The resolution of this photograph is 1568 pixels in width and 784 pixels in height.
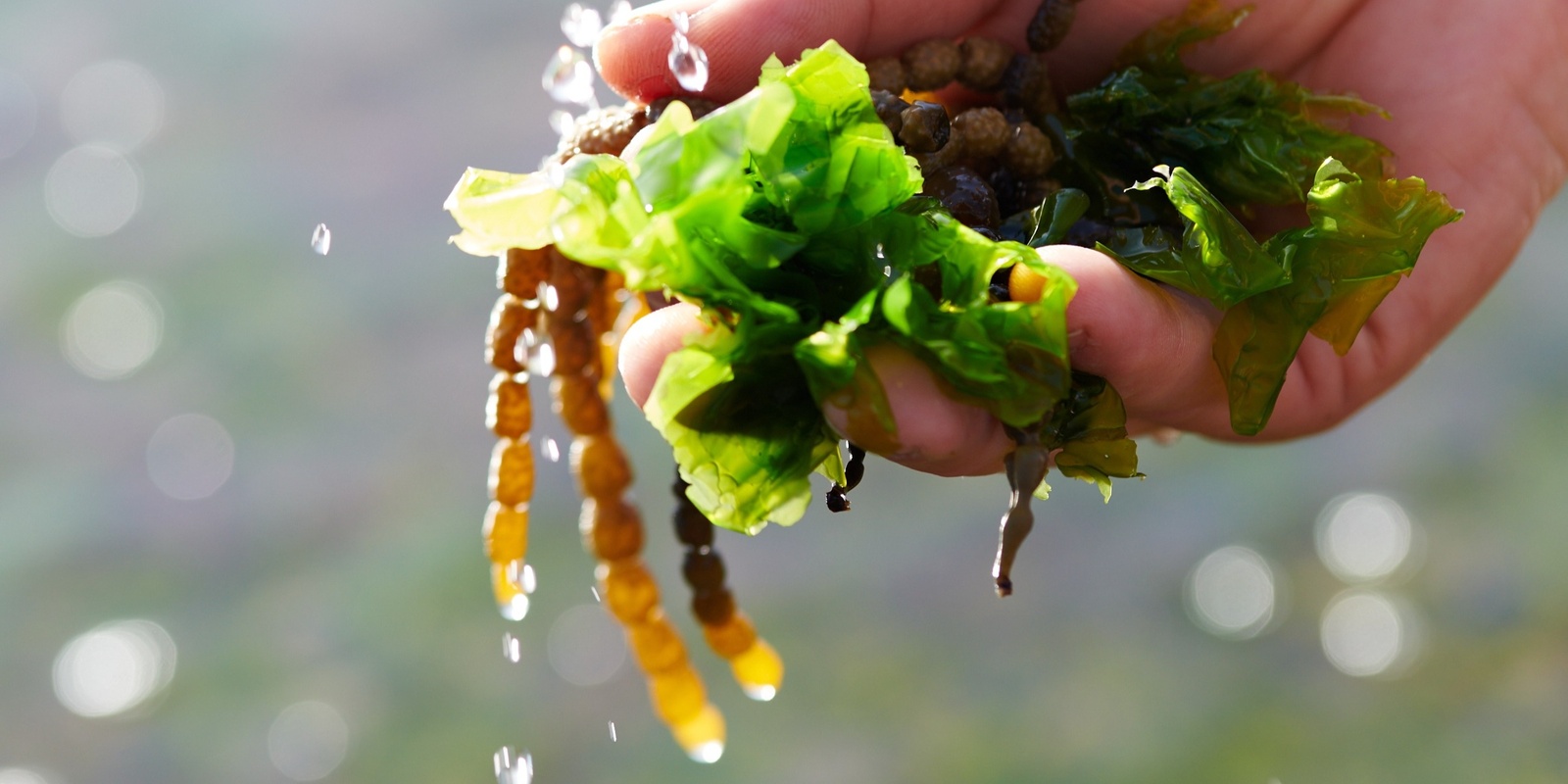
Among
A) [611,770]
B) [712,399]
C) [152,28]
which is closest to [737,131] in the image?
[712,399]

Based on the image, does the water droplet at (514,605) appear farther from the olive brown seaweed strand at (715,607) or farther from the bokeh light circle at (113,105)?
the bokeh light circle at (113,105)

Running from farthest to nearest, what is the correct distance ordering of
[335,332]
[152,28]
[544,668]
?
[152,28] < [335,332] < [544,668]

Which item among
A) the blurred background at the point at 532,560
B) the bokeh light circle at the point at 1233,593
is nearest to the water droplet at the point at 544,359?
the blurred background at the point at 532,560

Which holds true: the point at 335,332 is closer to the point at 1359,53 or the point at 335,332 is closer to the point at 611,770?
the point at 611,770

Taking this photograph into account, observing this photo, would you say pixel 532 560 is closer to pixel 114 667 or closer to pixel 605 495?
pixel 114 667

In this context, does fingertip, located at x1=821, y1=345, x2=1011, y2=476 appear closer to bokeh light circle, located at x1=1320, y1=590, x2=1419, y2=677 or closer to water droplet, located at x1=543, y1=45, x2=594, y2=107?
water droplet, located at x1=543, y1=45, x2=594, y2=107

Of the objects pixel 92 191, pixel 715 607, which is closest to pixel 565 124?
pixel 715 607
